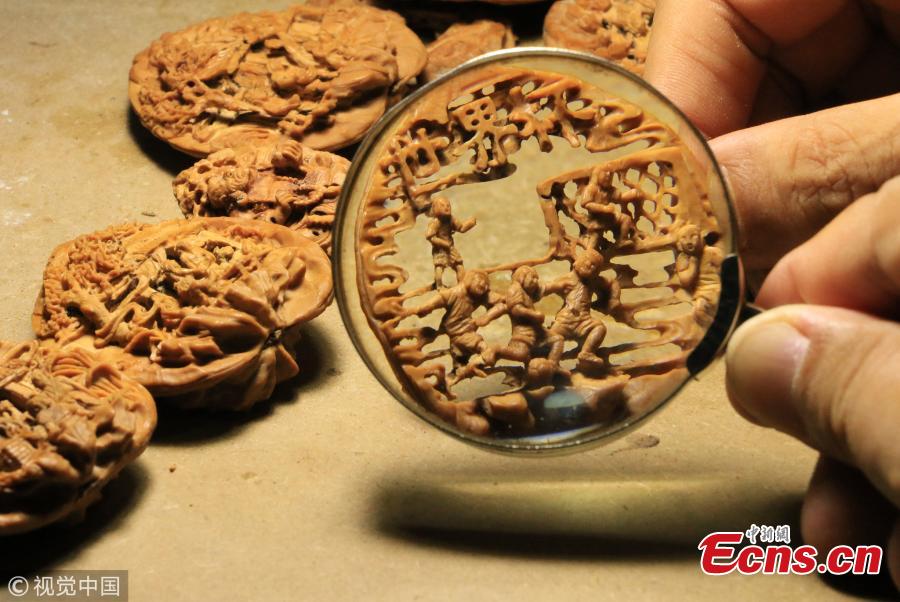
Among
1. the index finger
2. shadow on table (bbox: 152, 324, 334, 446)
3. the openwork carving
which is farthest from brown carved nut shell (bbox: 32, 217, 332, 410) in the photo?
the index finger

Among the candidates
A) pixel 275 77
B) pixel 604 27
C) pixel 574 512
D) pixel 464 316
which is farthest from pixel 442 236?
pixel 604 27

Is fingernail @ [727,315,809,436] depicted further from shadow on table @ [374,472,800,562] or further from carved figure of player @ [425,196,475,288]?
carved figure of player @ [425,196,475,288]

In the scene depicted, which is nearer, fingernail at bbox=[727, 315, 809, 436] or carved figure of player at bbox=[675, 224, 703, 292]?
fingernail at bbox=[727, 315, 809, 436]

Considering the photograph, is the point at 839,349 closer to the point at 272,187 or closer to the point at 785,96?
the point at 785,96

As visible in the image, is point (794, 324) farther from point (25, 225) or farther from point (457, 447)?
point (25, 225)

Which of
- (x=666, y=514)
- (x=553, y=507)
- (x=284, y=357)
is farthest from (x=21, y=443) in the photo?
(x=666, y=514)

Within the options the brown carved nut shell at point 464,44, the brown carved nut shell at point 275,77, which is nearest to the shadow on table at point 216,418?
the brown carved nut shell at point 275,77
